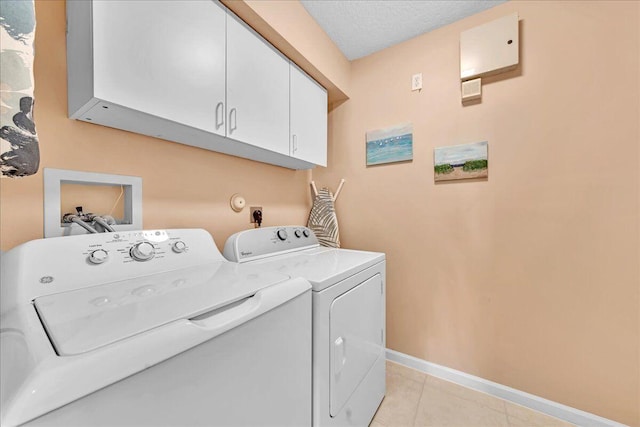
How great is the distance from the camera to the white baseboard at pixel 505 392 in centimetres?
136

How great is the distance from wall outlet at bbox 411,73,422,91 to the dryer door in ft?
4.69

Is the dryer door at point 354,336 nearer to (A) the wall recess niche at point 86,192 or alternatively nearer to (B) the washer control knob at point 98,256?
(B) the washer control knob at point 98,256

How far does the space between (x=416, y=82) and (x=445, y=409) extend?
2.21 meters

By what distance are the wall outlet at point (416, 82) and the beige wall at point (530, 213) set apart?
0.04m

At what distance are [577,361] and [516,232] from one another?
762 millimetres

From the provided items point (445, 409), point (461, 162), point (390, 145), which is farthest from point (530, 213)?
point (445, 409)

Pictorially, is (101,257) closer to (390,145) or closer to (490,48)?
(390,145)

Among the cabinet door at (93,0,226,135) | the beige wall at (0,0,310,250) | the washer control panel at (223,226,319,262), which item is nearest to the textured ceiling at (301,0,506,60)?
the cabinet door at (93,0,226,135)

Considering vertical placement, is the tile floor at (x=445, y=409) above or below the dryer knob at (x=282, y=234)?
below

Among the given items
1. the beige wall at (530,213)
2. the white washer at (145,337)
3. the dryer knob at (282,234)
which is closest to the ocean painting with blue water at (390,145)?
the beige wall at (530,213)

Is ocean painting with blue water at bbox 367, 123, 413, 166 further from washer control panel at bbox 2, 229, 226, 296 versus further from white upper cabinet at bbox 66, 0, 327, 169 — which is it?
washer control panel at bbox 2, 229, 226, 296

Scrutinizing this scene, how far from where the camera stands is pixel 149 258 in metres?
0.92

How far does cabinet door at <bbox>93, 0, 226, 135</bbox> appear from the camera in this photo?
81 centimetres

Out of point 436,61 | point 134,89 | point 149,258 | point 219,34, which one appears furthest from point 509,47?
point 149,258
